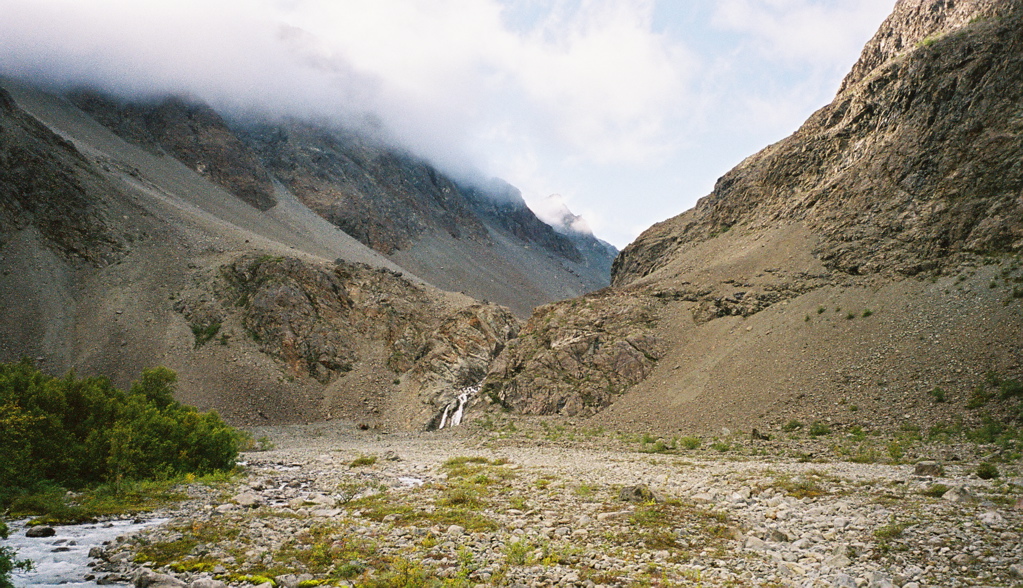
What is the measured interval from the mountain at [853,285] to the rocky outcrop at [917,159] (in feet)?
0.45

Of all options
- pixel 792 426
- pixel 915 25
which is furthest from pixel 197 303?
pixel 915 25

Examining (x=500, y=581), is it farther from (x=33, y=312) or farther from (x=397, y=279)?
(x=397, y=279)

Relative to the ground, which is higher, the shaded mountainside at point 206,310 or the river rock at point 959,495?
the shaded mountainside at point 206,310

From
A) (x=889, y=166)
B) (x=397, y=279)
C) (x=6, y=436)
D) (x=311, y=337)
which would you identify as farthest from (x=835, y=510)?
(x=397, y=279)

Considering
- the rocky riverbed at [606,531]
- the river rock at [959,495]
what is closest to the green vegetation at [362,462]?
the rocky riverbed at [606,531]

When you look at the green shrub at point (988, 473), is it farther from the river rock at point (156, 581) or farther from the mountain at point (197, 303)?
the mountain at point (197, 303)

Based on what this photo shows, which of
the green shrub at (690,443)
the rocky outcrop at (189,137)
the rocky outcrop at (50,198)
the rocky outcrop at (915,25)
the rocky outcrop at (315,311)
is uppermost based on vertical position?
the rocky outcrop at (189,137)

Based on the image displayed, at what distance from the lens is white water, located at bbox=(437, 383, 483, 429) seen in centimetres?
5078

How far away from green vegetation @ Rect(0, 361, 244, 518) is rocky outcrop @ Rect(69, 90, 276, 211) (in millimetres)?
105117

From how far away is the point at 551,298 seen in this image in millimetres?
161000

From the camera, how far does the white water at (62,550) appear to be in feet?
30.7

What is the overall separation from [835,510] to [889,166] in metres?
44.2

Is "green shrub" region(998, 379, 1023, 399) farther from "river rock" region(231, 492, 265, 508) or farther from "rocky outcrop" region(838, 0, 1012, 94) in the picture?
"rocky outcrop" region(838, 0, 1012, 94)

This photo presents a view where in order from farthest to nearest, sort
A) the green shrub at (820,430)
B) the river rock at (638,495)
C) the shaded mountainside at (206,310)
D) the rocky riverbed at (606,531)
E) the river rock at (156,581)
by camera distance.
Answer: the shaded mountainside at (206,310), the green shrub at (820,430), the river rock at (638,495), the rocky riverbed at (606,531), the river rock at (156,581)
